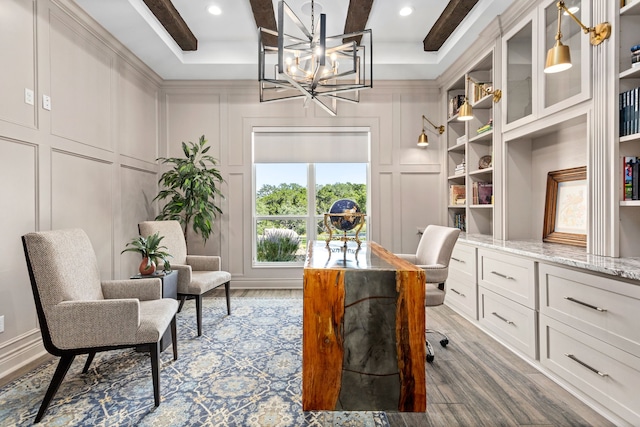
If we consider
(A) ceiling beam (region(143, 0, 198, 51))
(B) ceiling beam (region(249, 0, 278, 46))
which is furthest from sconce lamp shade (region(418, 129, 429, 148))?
(A) ceiling beam (region(143, 0, 198, 51))

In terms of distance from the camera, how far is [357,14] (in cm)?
318

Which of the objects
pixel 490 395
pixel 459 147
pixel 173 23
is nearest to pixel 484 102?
pixel 459 147

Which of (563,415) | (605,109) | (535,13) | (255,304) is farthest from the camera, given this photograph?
(255,304)

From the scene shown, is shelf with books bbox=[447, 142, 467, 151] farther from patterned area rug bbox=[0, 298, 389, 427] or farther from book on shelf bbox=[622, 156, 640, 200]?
patterned area rug bbox=[0, 298, 389, 427]

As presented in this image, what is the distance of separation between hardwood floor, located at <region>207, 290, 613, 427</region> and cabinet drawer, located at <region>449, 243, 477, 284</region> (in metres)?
0.65

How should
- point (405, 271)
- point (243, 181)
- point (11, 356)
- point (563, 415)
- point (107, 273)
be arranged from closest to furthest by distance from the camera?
1. point (405, 271)
2. point (563, 415)
3. point (11, 356)
4. point (107, 273)
5. point (243, 181)

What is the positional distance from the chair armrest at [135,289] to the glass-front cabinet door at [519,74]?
10.5 ft

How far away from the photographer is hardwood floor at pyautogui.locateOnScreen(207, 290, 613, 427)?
1.66m

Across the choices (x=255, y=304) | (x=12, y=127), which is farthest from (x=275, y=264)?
(x=12, y=127)

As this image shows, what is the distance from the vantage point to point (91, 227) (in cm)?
300

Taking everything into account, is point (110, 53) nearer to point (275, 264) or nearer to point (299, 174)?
point (299, 174)

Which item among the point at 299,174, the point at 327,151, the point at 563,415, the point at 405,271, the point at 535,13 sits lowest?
the point at 563,415

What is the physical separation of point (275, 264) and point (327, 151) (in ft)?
5.67

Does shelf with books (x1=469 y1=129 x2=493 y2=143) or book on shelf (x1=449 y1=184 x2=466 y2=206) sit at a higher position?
shelf with books (x1=469 y1=129 x2=493 y2=143)
